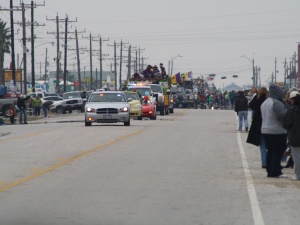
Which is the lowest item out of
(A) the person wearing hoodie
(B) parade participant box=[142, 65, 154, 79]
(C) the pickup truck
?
(C) the pickup truck

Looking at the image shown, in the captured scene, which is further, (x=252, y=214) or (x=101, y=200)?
(x=101, y=200)

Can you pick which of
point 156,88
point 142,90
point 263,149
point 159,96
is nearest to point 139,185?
point 263,149

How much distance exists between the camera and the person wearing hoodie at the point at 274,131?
1814 centimetres

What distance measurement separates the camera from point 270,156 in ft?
60.3

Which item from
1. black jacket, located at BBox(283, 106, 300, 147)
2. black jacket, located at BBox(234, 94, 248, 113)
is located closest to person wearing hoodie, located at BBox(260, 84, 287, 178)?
black jacket, located at BBox(283, 106, 300, 147)

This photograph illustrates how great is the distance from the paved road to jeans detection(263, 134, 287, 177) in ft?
1.05

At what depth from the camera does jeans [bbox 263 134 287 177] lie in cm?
1817

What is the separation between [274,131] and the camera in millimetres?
18188

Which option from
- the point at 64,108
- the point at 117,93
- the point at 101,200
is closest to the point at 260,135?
the point at 101,200

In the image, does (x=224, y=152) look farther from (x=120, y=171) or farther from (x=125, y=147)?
(x=120, y=171)

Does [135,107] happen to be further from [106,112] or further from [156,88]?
[156,88]

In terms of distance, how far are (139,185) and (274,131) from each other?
3387 millimetres

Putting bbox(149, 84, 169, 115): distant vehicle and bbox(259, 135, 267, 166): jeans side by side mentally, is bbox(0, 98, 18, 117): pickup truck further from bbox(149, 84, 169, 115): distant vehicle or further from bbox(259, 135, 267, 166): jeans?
bbox(259, 135, 267, 166): jeans

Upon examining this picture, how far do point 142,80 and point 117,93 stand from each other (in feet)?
69.2
